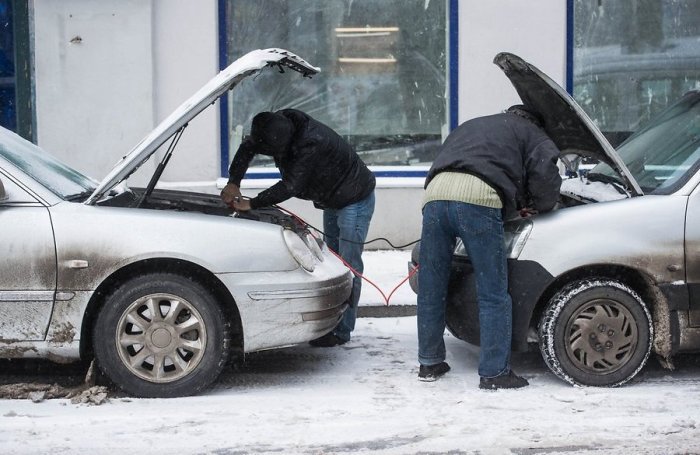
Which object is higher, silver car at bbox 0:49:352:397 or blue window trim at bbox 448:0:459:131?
blue window trim at bbox 448:0:459:131

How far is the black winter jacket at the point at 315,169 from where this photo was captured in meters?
6.58

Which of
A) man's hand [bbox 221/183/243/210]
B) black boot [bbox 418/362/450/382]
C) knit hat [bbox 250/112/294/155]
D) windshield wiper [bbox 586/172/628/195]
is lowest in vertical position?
black boot [bbox 418/362/450/382]

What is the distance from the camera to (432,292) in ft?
19.5

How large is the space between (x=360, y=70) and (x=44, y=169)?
18.1 feet

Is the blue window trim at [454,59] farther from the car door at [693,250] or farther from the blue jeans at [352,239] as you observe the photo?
the car door at [693,250]

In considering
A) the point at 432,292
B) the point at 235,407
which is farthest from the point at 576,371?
the point at 235,407

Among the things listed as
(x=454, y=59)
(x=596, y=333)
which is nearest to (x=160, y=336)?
(x=596, y=333)

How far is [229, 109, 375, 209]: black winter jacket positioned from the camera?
658 centimetres

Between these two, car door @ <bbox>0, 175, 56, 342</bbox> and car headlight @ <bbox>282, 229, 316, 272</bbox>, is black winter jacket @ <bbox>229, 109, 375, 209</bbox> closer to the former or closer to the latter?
car headlight @ <bbox>282, 229, 316, 272</bbox>

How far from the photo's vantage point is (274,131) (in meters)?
6.52

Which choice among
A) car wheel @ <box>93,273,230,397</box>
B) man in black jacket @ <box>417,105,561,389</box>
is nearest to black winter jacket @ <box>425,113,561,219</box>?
man in black jacket @ <box>417,105,561,389</box>

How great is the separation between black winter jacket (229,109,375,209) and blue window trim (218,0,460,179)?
3985 millimetres

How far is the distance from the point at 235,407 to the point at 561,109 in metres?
2.53

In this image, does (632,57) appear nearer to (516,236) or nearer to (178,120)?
(516,236)
